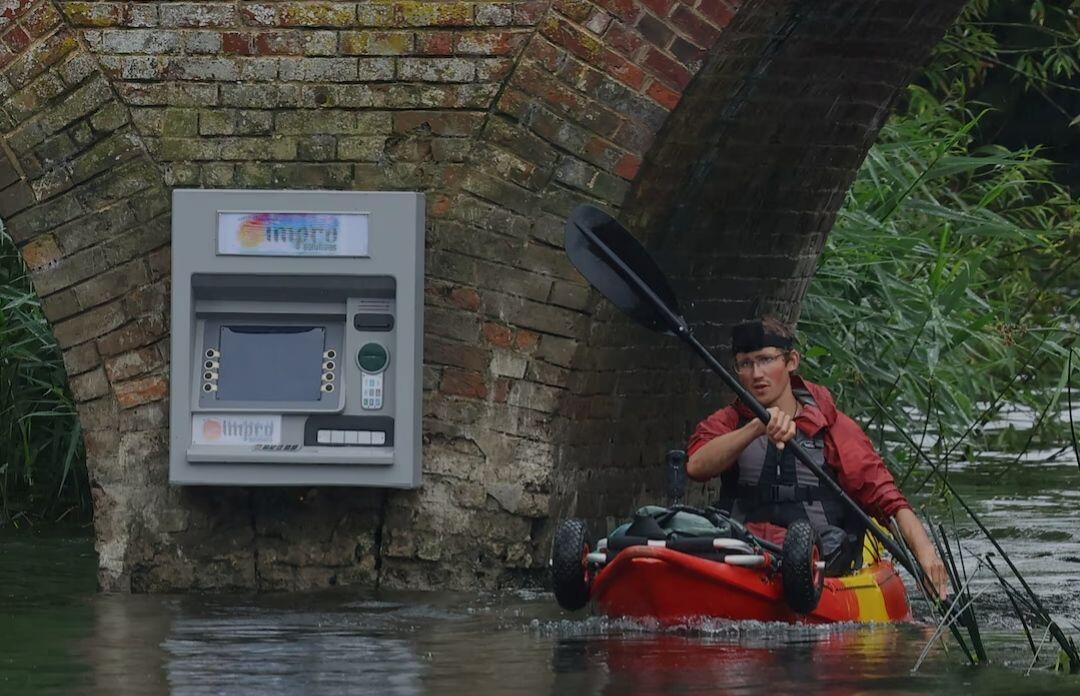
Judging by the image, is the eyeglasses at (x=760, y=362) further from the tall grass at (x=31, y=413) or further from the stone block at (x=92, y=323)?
the tall grass at (x=31, y=413)

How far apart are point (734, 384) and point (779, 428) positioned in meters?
0.26

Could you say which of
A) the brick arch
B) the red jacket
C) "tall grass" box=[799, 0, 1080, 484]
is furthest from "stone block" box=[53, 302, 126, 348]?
"tall grass" box=[799, 0, 1080, 484]

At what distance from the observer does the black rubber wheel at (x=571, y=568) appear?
29.9ft

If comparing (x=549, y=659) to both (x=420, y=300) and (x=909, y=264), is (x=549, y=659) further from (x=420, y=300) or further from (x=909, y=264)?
(x=909, y=264)

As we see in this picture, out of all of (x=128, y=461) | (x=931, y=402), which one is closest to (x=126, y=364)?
(x=128, y=461)

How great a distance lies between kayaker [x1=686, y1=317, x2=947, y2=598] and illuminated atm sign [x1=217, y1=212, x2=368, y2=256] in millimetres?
1429

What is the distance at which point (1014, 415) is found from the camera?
62.4 feet

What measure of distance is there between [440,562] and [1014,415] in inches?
373

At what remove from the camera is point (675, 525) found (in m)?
8.98

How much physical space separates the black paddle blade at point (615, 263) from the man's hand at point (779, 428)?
0.63 m

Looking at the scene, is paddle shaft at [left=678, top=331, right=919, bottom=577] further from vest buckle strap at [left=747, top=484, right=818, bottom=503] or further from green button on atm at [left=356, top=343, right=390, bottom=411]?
green button on atm at [left=356, top=343, right=390, bottom=411]

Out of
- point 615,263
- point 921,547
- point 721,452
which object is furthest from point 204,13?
point 921,547

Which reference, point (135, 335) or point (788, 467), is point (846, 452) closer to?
point (788, 467)

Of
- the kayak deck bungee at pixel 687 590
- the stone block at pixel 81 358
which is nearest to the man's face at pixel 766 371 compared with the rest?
the kayak deck bungee at pixel 687 590
